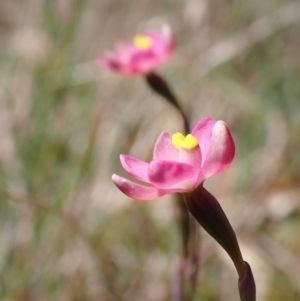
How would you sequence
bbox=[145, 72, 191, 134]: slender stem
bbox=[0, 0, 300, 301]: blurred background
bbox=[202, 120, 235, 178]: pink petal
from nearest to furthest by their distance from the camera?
bbox=[202, 120, 235, 178]: pink petal
bbox=[145, 72, 191, 134]: slender stem
bbox=[0, 0, 300, 301]: blurred background

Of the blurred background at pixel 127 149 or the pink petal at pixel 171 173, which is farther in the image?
the blurred background at pixel 127 149

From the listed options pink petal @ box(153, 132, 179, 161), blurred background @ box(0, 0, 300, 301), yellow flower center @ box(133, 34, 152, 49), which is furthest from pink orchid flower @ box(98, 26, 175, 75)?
pink petal @ box(153, 132, 179, 161)

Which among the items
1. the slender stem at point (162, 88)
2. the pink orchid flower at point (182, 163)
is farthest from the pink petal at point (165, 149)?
the slender stem at point (162, 88)

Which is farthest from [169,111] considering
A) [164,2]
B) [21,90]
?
[164,2]

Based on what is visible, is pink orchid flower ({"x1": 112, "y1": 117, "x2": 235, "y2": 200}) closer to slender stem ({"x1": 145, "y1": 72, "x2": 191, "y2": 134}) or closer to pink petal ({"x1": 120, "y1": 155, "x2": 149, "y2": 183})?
pink petal ({"x1": 120, "y1": 155, "x2": 149, "y2": 183})

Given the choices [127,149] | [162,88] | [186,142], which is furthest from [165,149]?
[127,149]

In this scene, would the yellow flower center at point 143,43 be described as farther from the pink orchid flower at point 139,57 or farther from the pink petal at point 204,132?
the pink petal at point 204,132

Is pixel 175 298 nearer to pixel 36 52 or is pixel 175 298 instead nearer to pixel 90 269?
pixel 90 269

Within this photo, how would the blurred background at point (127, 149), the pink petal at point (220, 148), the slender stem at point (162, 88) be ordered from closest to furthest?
the pink petal at point (220, 148) < the slender stem at point (162, 88) < the blurred background at point (127, 149)
